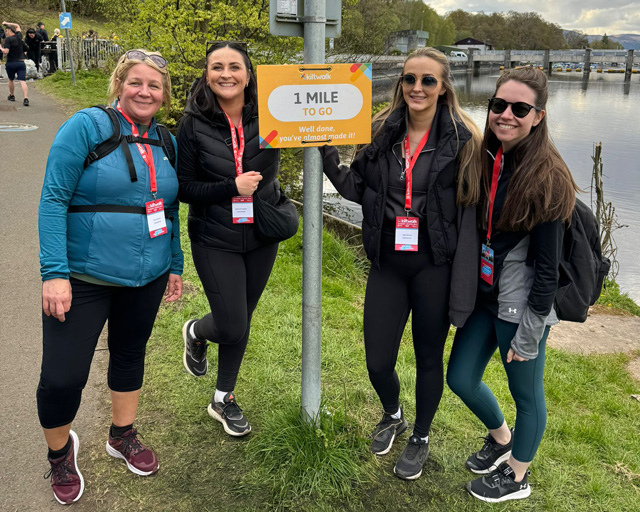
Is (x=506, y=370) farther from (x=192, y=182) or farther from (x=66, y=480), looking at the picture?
(x=66, y=480)

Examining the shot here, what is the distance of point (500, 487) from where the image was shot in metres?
2.74

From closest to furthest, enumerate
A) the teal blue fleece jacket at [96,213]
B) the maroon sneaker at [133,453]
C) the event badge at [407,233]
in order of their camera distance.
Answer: the teal blue fleece jacket at [96,213] < the event badge at [407,233] < the maroon sneaker at [133,453]

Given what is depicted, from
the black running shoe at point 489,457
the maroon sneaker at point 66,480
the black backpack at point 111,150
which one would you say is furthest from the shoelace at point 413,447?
the black backpack at point 111,150

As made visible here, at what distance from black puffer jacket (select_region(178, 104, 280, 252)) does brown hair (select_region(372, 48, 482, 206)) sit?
0.60 metres

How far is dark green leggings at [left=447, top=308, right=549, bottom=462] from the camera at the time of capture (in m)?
2.53

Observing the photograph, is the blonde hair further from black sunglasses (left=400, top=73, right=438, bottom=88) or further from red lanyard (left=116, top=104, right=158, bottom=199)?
black sunglasses (left=400, top=73, right=438, bottom=88)

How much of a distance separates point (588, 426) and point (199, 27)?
7.56 meters

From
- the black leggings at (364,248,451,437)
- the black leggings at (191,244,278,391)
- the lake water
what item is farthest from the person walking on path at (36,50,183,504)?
the lake water

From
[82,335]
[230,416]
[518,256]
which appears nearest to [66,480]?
[82,335]

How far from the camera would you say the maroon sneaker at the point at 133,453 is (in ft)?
9.18

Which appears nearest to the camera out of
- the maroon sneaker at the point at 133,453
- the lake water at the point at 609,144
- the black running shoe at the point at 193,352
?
the maroon sneaker at the point at 133,453

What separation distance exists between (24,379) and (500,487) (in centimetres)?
290

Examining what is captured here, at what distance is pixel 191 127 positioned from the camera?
8.72ft

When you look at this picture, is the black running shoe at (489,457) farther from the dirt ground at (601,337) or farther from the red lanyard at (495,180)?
the dirt ground at (601,337)
